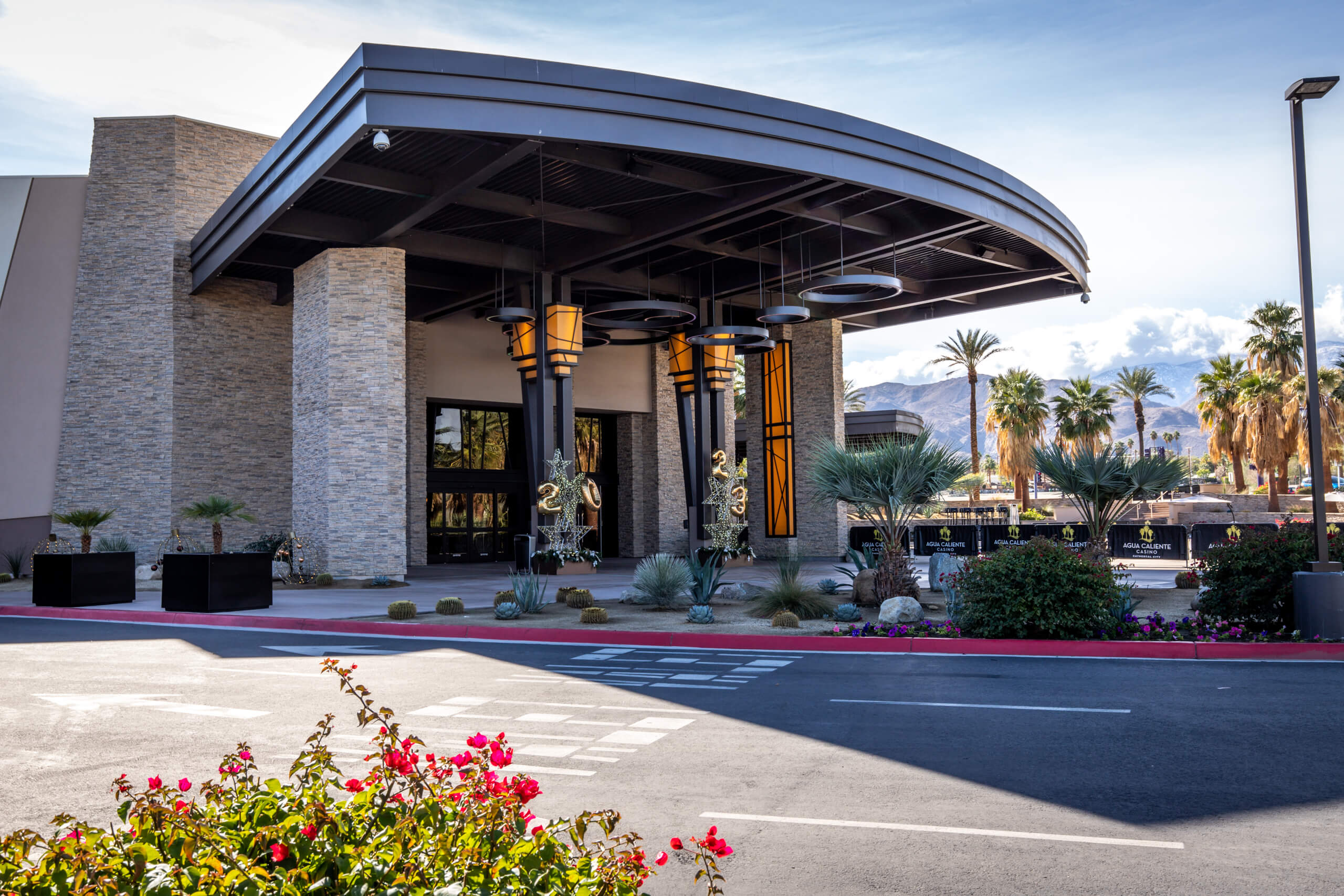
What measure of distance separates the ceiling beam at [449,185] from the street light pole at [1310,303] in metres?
11.9

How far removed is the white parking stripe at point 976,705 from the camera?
26.7 ft

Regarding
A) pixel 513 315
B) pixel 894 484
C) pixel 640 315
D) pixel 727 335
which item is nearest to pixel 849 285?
pixel 727 335

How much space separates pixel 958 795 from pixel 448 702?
15.3ft

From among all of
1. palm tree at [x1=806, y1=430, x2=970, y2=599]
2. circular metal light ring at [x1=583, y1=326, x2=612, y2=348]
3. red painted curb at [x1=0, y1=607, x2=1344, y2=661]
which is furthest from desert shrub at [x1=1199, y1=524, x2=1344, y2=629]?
circular metal light ring at [x1=583, y1=326, x2=612, y2=348]

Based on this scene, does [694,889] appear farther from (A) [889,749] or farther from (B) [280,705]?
(B) [280,705]

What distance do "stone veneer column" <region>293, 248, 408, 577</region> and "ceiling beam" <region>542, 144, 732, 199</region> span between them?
6.16 meters

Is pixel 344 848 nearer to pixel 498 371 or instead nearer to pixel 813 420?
pixel 813 420

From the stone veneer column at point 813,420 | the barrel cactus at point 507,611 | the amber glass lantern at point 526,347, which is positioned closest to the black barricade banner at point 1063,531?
the stone veneer column at point 813,420

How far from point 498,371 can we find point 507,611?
68.2 ft

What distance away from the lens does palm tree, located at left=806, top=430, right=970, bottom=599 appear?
15961 millimetres

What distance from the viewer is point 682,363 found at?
104 ft

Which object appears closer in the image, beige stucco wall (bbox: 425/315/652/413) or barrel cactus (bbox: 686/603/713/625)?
barrel cactus (bbox: 686/603/713/625)

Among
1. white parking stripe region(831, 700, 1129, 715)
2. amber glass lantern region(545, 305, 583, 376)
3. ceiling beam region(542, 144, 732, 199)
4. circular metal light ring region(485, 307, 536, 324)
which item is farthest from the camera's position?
amber glass lantern region(545, 305, 583, 376)

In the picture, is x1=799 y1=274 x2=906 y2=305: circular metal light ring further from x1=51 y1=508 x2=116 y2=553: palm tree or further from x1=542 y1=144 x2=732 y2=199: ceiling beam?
x1=51 y1=508 x2=116 y2=553: palm tree
